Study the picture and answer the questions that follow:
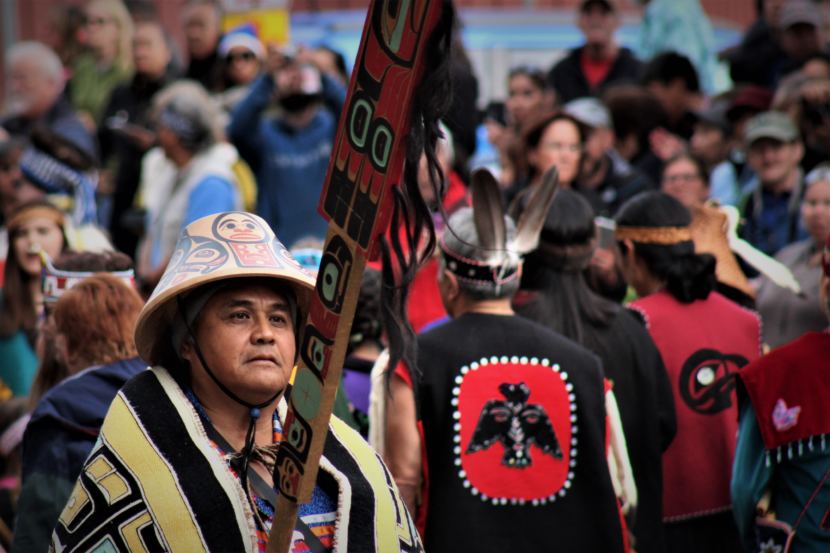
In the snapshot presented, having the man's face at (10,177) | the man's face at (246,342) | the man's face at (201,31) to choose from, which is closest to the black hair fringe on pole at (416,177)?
the man's face at (246,342)

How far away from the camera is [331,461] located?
3.56 metres

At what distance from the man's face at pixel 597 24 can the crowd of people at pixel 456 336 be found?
→ 747 mm

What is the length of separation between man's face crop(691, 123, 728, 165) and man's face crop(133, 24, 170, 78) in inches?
172

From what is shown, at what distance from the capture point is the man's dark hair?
1130cm

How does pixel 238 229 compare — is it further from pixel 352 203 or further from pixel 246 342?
pixel 352 203

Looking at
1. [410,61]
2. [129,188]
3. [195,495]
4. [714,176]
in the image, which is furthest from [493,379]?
[129,188]

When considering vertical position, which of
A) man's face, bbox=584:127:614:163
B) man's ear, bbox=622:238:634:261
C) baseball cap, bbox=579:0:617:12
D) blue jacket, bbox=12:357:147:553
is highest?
baseball cap, bbox=579:0:617:12

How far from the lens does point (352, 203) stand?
288 cm

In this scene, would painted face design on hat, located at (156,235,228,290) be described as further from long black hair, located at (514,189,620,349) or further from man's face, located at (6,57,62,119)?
man's face, located at (6,57,62,119)

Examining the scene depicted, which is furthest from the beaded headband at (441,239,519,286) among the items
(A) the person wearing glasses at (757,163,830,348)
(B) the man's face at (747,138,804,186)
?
(B) the man's face at (747,138,804,186)

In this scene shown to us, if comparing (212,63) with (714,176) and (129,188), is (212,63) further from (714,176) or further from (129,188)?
(714,176)

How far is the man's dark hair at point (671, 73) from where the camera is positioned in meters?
11.3

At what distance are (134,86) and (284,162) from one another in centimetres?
278

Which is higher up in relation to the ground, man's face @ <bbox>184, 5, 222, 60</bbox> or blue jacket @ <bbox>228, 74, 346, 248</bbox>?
man's face @ <bbox>184, 5, 222, 60</bbox>
